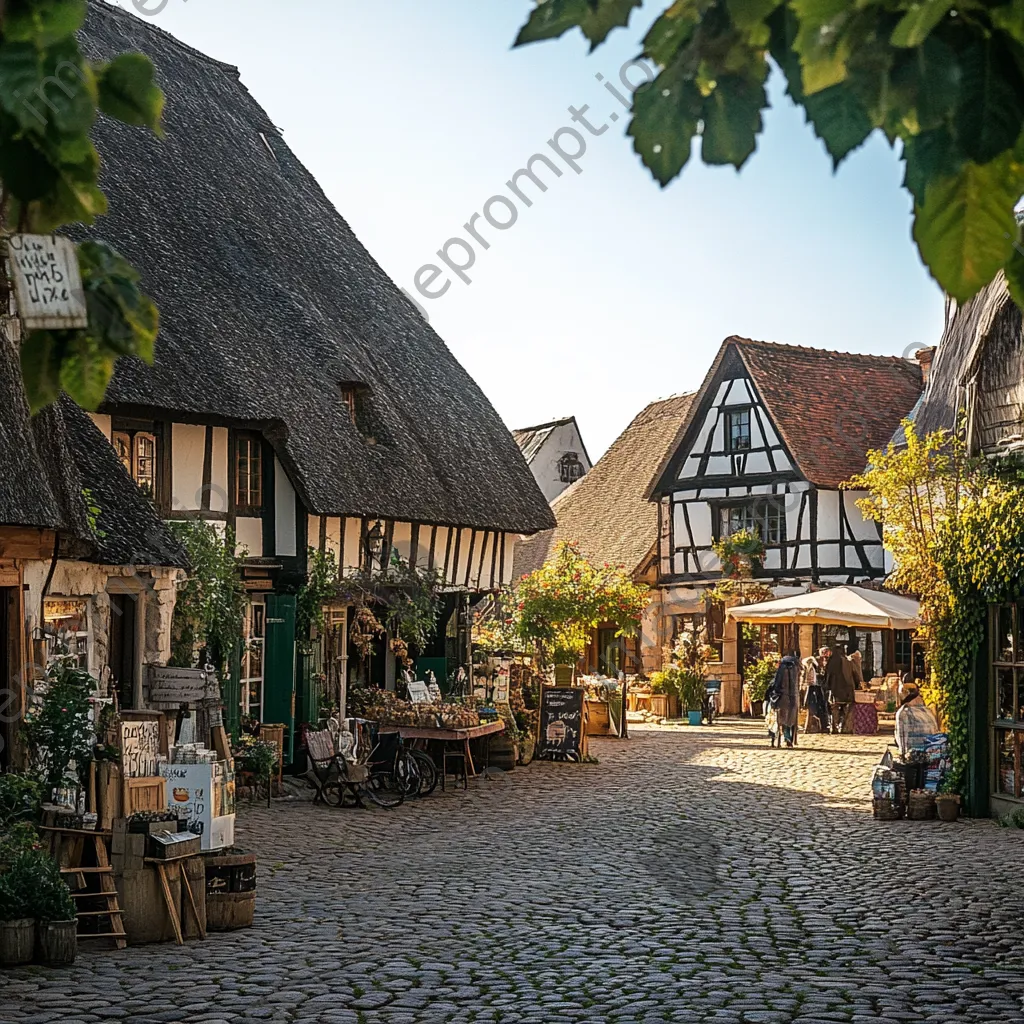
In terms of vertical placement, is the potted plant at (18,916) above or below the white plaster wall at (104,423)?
below

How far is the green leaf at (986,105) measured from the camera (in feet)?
5.65

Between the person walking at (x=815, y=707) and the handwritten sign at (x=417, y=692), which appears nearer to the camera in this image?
the handwritten sign at (x=417, y=692)

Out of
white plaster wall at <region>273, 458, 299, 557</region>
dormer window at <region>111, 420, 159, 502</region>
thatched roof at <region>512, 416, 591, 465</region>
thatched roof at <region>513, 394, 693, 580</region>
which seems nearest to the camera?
dormer window at <region>111, 420, 159, 502</region>

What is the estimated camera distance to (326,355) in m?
18.6

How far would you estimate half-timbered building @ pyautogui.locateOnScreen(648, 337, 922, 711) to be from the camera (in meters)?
27.7

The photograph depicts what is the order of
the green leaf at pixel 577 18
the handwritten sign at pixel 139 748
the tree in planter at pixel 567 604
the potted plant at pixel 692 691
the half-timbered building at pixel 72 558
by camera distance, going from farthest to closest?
the potted plant at pixel 692 691 < the tree in planter at pixel 567 604 < the handwritten sign at pixel 139 748 < the half-timbered building at pixel 72 558 < the green leaf at pixel 577 18

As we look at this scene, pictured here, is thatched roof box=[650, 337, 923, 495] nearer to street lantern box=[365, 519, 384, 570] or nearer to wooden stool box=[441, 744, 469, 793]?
street lantern box=[365, 519, 384, 570]

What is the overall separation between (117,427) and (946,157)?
14.1 m

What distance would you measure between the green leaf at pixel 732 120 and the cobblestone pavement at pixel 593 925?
16.1 ft

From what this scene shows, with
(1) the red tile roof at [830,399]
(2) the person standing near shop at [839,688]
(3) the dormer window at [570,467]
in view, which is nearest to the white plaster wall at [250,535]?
(2) the person standing near shop at [839,688]

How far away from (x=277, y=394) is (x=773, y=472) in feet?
46.7

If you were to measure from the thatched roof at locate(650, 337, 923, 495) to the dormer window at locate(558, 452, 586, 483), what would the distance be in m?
13.0

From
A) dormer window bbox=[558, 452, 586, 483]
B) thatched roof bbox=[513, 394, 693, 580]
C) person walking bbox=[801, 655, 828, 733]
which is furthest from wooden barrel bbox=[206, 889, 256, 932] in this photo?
dormer window bbox=[558, 452, 586, 483]

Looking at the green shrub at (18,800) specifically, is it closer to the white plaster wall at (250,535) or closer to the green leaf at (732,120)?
the white plaster wall at (250,535)
